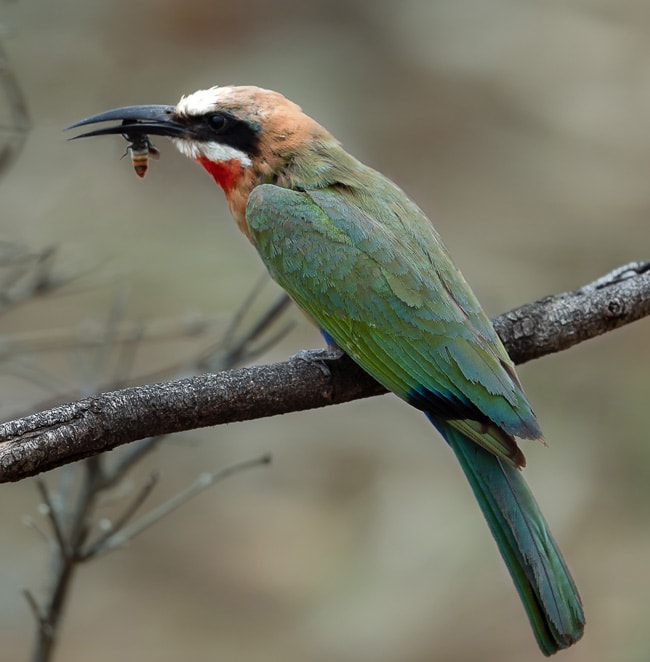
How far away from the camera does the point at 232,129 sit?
3131 mm

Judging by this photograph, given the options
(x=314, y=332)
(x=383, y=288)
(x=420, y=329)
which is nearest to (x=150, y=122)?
(x=383, y=288)

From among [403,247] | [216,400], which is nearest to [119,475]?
[216,400]

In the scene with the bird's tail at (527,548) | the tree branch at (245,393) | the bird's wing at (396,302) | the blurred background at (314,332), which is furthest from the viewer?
the blurred background at (314,332)

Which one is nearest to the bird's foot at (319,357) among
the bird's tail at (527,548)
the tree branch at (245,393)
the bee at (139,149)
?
the tree branch at (245,393)

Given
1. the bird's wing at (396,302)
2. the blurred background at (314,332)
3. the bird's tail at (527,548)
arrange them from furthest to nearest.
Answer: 1. the blurred background at (314,332)
2. the bird's wing at (396,302)
3. the bird's tail at (527,548)

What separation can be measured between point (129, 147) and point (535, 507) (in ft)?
5.37

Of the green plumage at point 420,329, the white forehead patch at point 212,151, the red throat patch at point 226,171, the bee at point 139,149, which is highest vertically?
the bee at point 139,149

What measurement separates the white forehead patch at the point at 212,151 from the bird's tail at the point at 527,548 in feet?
3.54

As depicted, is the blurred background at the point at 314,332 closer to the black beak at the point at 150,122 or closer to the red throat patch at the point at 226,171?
the black beak at the point at 150,122

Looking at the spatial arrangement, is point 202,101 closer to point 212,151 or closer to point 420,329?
point 212,151

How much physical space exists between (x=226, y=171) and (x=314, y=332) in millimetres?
2867

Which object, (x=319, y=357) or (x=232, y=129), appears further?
(x=232, y=129)

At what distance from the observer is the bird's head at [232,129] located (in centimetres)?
309

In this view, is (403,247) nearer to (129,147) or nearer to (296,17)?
(129,147)
